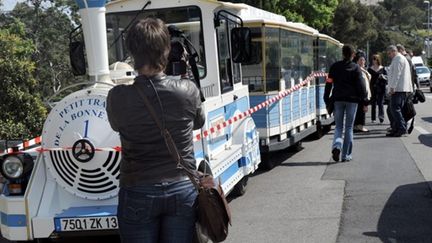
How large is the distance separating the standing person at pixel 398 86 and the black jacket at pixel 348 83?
2.88 metres

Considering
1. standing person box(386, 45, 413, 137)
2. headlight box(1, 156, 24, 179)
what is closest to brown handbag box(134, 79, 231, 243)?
headlight box(1, 156, 24, 179)

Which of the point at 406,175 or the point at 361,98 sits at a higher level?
the point at 361,98

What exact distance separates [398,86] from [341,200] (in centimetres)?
590

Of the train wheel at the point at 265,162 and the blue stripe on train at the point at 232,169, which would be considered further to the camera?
the train wheel at the point at 265,162

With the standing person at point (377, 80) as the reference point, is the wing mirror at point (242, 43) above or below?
above

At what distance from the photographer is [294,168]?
9.79m

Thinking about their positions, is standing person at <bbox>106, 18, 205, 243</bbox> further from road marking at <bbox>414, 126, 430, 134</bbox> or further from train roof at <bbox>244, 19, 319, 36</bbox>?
road marking at <bbox>414, 126, 430, 134</bbox>

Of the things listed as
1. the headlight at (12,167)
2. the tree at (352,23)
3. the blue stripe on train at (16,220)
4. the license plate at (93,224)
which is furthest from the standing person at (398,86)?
the tree at (352,23)

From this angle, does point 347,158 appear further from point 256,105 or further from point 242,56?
point 242,56

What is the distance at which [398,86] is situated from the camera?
12.5m

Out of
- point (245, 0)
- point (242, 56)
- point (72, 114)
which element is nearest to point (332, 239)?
point (242, 56)

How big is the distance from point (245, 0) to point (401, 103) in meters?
17.7

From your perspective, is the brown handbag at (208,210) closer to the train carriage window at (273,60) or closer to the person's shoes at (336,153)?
the train carriage window at (273,60)

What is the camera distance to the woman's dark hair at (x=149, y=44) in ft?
9.96
